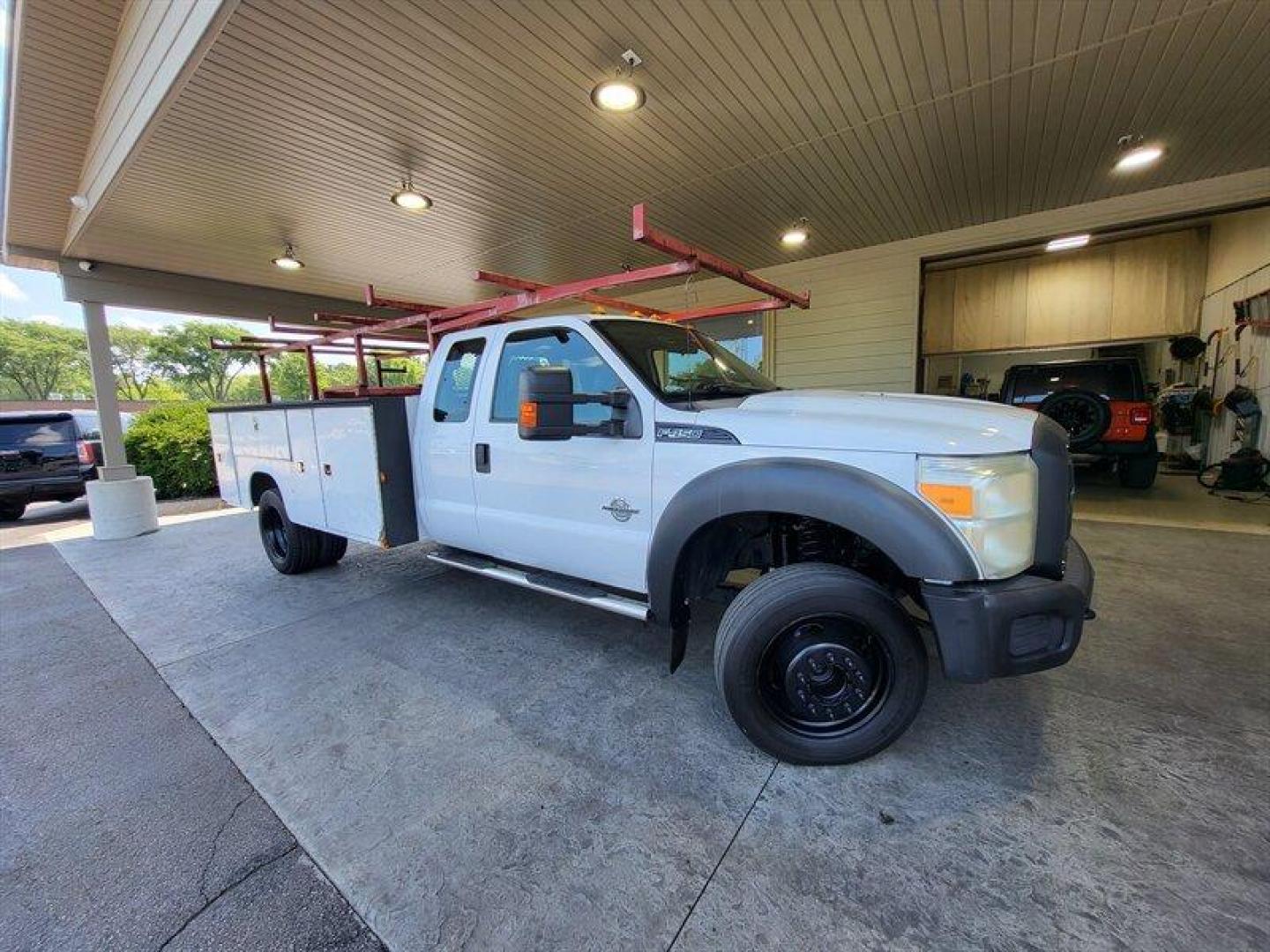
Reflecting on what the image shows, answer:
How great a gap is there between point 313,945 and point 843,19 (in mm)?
4981

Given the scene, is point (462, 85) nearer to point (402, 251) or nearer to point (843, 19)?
point (843, 19)

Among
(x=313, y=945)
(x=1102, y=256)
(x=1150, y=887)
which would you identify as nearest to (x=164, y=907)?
(x=313, y=945)

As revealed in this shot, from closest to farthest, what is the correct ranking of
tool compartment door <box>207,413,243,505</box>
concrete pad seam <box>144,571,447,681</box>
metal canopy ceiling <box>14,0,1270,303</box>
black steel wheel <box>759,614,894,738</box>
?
black steel wheel <box>759,614,894,738</box>, metal canopy ceiling <box>14,0,1270,303</box>, concrete pad seam <box>144,571,447,681</box>, tool compartment door <box>207,413,243,505</box>

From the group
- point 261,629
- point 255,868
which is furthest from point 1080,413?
point 261,629

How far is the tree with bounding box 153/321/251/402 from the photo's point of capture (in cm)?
4166

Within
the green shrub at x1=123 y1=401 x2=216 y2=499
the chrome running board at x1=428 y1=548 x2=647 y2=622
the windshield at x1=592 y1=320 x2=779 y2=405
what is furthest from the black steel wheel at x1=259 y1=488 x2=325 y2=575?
the green shrub at x1=123 y1=401 x2=216 y2=499

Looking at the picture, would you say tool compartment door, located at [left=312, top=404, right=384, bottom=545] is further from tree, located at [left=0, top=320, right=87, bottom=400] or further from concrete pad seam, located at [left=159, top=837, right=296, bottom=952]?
tree, located at [left=0, top=320, right=87, bottom=400]

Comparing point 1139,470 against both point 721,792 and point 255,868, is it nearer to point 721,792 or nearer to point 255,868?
point 721,792

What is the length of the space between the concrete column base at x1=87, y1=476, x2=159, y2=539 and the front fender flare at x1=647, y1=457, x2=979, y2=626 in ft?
28.0

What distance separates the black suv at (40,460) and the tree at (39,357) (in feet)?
144

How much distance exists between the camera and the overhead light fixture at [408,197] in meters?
5.29

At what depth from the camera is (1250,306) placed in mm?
7641

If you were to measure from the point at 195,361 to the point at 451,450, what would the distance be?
53.7 metres

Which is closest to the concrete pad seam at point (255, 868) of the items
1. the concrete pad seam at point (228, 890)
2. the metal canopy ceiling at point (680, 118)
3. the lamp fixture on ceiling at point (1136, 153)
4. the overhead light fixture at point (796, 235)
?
the concrete pad seam at point (228, 890)
